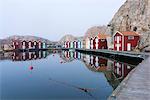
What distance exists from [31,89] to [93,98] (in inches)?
358

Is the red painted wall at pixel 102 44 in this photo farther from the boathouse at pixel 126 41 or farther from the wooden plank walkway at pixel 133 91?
the wooden plank walkway at pixel 133 91

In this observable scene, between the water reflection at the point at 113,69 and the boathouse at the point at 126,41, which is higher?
the boathouse at the point at 126,41

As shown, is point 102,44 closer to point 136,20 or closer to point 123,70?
point 136,20

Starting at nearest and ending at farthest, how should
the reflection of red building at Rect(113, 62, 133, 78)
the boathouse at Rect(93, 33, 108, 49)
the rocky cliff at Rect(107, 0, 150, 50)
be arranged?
the reflection of red building at Rect(113, 62, 133, 78)
the rocky cliff at Rect(107, 0, 150, 50)
the boathouse at Rect(93, 33, 108, 49)

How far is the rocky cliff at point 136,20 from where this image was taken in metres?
72.6

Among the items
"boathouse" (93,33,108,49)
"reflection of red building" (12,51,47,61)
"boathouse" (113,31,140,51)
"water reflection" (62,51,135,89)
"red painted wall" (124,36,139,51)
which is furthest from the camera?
"boathouse" (93,33,108,49)

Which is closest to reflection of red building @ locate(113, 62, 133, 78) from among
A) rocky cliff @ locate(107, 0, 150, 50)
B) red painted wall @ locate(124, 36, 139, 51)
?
rocky cliff @ locate(107, 0, 150, 50)

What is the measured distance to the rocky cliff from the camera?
72625mm

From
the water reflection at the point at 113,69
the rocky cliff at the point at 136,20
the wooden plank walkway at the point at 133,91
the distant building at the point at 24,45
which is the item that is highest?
the rocky cliff at the point at 136,20

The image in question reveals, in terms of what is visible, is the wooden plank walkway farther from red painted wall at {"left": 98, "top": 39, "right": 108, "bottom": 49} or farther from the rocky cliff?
red painted wall at {"left": 98, "top": 39, "right": 108, "bottom": 49}

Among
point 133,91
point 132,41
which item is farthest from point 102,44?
point 133,91

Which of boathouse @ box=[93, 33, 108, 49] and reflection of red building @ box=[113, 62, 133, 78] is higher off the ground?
boathouse @ box=[93, 33, 108, 49]

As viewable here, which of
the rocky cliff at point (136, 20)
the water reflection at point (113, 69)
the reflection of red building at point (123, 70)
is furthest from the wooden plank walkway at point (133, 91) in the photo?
the rocky cliff at point (136, 20)

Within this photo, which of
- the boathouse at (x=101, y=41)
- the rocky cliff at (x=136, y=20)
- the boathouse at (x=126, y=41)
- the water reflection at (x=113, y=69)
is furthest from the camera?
the boathouse at (x=101, y=41)
